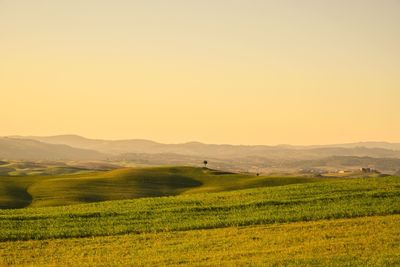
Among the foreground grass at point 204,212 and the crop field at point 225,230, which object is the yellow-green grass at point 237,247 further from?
the foreground grass at point 204,212

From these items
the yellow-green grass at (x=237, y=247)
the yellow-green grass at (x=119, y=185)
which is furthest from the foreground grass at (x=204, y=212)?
the yellow-green grass at (x=119, y=185)

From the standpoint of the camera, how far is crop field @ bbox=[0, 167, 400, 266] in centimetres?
3055

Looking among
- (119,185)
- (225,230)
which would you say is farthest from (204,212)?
(119,185)

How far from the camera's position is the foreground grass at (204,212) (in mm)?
41781

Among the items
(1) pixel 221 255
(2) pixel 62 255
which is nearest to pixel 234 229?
(1) pixel 221 255

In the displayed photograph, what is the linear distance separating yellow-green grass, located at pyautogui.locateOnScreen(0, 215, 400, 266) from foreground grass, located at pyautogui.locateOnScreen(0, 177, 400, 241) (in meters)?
2.51

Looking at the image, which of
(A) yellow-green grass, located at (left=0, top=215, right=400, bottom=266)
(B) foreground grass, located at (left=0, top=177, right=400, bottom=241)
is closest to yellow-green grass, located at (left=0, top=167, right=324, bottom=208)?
(B) foreground grass, located at (left=0, top=177, right=400, bottom=241)

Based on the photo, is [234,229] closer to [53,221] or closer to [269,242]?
[269,242]

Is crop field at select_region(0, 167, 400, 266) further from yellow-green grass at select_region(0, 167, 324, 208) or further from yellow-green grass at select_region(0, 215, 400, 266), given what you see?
yellow-green grass at select_region(0, 167, 324, 208)

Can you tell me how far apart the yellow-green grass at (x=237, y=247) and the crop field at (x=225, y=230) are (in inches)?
2.1

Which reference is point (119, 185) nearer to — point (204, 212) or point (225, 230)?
point (204, 212)

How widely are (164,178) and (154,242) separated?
199 ft

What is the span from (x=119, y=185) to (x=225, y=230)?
49924 mm

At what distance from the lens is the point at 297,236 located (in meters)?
35.9
